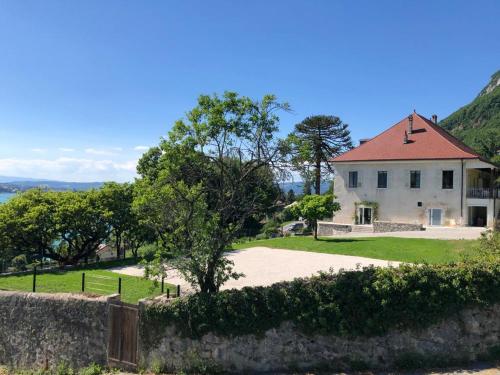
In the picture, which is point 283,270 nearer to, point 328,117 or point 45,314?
point 45,314

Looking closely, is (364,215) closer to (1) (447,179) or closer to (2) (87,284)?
(1) (447,179)

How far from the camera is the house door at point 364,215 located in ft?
113

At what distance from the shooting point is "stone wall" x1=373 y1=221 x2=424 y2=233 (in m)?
30.6

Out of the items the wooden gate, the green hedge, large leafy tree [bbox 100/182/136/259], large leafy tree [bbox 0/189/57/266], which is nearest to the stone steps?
large leafy tree [bbox 100/182/136/259]

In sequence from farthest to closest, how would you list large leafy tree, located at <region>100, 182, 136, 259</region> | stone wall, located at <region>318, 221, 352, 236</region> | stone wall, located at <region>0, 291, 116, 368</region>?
1. stone wall, located at <region>318, 221, 352, 236</region>
2. large leafy tree, located at <region>100, 182, 136, 259</region>
3. stone wall, located at <region>0, 291, 116, 368</region>

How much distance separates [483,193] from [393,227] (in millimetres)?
7048

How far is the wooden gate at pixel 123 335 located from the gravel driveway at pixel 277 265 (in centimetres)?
541

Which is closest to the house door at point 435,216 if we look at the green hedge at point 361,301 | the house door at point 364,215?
the house door at point 364,215

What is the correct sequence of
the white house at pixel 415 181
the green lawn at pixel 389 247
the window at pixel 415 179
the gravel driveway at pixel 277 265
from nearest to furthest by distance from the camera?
the gravel driveway at pixel 277 265
the green lawn at pixel 389 247
the white house at pixel 415 181
the window at pixel 415 179

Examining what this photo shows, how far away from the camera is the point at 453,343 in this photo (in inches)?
325

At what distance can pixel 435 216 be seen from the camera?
31797 mm

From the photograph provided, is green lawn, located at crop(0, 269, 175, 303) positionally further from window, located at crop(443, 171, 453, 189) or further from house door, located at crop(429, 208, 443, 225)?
window, located at crop(443, 171, 453, 189)

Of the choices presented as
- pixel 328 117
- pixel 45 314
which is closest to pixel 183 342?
pixel 45 314

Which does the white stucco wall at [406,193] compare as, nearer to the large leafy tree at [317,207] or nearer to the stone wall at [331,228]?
the stone wall at [331,228]
